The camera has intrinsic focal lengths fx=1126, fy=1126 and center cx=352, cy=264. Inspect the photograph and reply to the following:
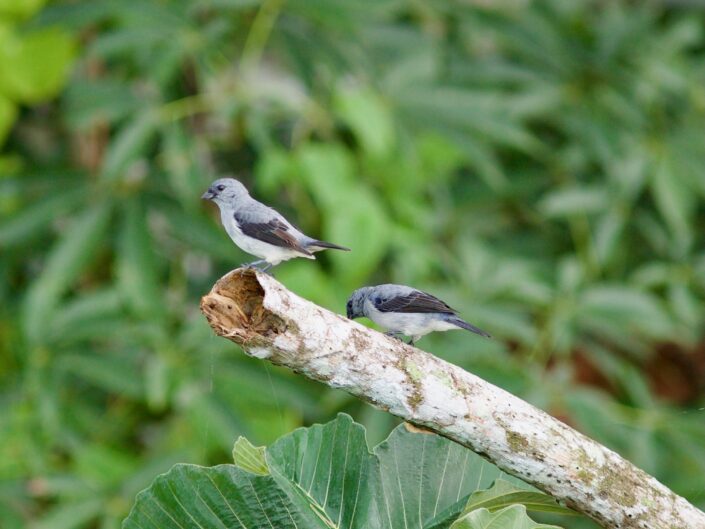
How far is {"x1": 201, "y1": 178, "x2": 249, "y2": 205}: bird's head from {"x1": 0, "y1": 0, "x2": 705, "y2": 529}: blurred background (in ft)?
3.49

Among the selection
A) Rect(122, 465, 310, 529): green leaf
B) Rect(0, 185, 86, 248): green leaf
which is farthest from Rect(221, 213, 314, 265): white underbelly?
Rect(0, 185, 86, 248): green leaf

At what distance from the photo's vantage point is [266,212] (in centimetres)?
120

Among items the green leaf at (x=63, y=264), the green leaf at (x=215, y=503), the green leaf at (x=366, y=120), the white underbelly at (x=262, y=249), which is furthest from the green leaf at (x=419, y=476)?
the green leaf at (x=366, y=120)

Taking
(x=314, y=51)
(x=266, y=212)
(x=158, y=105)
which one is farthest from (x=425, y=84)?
(x=266, y=212)

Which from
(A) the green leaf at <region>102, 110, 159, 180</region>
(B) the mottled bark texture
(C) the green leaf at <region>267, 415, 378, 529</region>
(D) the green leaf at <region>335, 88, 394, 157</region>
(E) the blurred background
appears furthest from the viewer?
(D) the green leaf at <region>335, 88, 394, 157</region>

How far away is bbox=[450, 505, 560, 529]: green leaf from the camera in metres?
1.06

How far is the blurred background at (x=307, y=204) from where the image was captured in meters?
2.67

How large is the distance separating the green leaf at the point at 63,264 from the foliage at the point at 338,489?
5.08 ft

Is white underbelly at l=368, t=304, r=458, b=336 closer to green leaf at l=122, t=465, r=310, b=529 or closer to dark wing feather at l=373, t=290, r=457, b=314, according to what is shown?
dark wing feather at l=373, t=290, r=457, b=314

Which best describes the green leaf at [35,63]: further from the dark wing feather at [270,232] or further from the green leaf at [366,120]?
the dark wing feather at [270,232]

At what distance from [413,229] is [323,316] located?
6.35ft

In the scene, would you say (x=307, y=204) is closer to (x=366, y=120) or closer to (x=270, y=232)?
(x=366, y=120)

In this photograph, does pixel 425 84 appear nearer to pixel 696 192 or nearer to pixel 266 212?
pixel 696 192

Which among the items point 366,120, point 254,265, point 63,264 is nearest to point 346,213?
point 366,120
